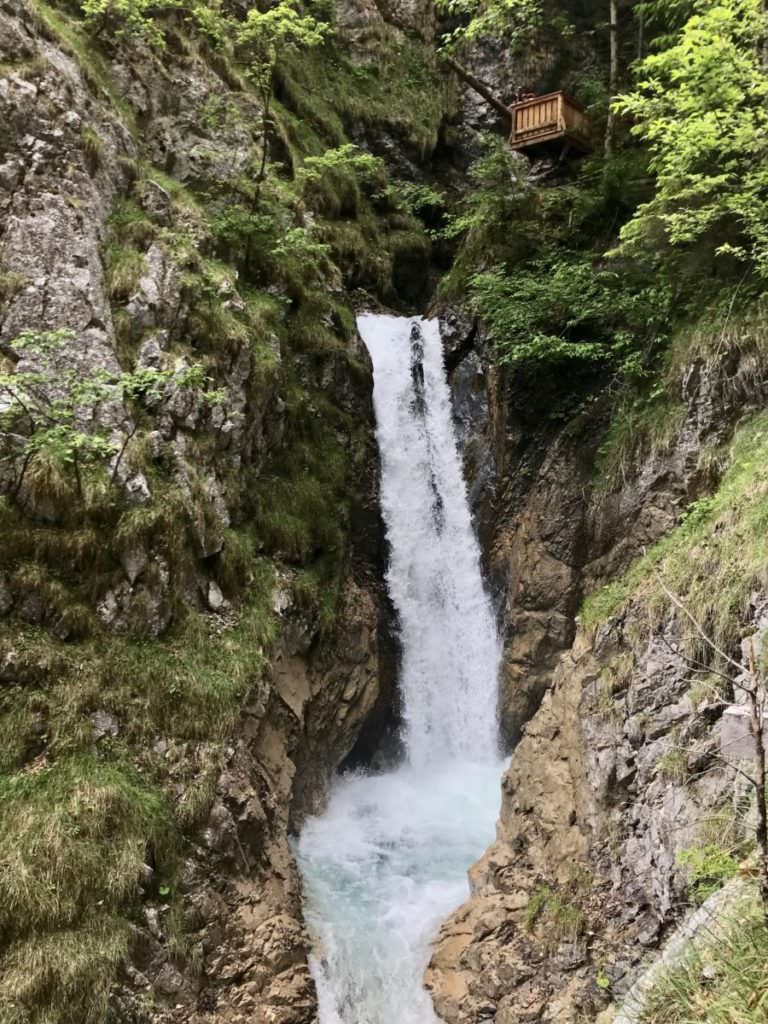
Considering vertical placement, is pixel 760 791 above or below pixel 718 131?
below

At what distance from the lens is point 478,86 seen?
57.3 feet

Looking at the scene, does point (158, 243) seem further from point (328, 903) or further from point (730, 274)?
point (328, 903)

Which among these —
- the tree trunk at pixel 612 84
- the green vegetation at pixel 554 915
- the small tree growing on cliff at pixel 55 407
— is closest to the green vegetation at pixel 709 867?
the green vegetation at pixel 554 915

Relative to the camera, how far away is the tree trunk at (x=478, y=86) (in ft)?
55.1

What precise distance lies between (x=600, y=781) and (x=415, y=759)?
4693mm

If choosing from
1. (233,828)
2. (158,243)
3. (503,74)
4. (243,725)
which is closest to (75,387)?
(158,243)

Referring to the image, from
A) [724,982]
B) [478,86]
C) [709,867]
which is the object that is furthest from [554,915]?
[478,86]

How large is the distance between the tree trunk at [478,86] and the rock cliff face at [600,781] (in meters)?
10.8

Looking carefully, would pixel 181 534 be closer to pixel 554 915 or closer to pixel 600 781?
pixel 600 781

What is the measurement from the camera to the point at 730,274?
888 cm

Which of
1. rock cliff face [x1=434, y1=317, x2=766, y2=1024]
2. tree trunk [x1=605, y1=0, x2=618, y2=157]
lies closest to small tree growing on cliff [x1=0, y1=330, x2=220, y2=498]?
rock cliff face [x1=434, y1=317, x2=766, y2=1024]

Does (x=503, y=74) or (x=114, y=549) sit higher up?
(x=503, y=74)

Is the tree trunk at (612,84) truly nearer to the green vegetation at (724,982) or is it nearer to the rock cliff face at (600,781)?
the rock cliff face at (600,781)

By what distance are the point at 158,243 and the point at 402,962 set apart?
352 inches
